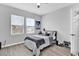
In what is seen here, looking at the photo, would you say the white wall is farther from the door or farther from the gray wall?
the gray wall

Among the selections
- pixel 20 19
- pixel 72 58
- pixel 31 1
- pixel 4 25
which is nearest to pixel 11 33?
pixel 4 25

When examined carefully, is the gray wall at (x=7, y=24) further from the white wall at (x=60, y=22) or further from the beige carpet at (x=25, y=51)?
the white wall at (x=60, y=22)

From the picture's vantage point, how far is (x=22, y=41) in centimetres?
118

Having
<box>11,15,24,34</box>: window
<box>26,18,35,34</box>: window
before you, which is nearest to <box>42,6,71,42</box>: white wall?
<box>26,18,35,34</box>: window

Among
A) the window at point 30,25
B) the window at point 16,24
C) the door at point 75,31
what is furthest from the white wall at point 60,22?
the window at point 16,24

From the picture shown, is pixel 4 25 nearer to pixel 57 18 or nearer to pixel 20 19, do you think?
pixel 20 19

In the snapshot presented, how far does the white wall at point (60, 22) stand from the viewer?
3.84ft

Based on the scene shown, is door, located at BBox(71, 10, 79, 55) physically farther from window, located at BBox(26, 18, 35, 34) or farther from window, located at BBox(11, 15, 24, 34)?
window, located at BBox(11, 15, 24, 34)

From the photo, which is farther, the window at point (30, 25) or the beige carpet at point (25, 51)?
the window at point (30, 25)

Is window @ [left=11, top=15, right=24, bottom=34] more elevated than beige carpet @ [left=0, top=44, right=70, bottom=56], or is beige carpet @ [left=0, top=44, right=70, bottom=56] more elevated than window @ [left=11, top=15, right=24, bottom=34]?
window @ [left=11, top=15, right=24, bottom=34]

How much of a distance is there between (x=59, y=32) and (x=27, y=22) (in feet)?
2.15

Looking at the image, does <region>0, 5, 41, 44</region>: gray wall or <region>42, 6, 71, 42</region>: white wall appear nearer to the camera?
<region>0, 5, 41, 44</region>: gray wall

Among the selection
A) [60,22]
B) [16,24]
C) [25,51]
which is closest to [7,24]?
[16,24]

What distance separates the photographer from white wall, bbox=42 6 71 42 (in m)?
1.17
